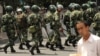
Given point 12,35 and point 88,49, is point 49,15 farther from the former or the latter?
point 88,49

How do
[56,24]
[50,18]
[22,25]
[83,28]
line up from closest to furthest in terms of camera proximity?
[83,28] < [22,25] < [50,18] < [56,24]

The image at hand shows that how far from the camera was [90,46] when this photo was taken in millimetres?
5449

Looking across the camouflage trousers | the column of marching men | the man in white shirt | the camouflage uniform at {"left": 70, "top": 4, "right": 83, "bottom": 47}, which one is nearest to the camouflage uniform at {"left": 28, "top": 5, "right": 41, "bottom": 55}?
the column of marching men

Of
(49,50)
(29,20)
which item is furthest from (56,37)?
(29,20)

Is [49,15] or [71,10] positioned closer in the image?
[49,15]

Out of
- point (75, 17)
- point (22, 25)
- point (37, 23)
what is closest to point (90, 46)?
point (37, 23)

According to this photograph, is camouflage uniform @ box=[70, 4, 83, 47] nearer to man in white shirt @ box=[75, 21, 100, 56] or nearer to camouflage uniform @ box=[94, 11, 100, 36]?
camouflage uniform @ box=[94, 11, 100, 36]

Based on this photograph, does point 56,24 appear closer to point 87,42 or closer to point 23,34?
point 23,34

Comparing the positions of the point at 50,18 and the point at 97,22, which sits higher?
the point at 50,18

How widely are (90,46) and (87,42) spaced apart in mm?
80

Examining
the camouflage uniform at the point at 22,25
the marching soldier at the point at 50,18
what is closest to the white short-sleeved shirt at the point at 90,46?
the camouflage uniform at the point at 22,25

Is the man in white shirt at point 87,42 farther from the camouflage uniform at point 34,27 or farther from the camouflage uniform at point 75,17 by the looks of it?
the camouflage uniform at point 75,17

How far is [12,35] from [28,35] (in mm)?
571

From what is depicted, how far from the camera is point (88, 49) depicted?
5.46 meters
